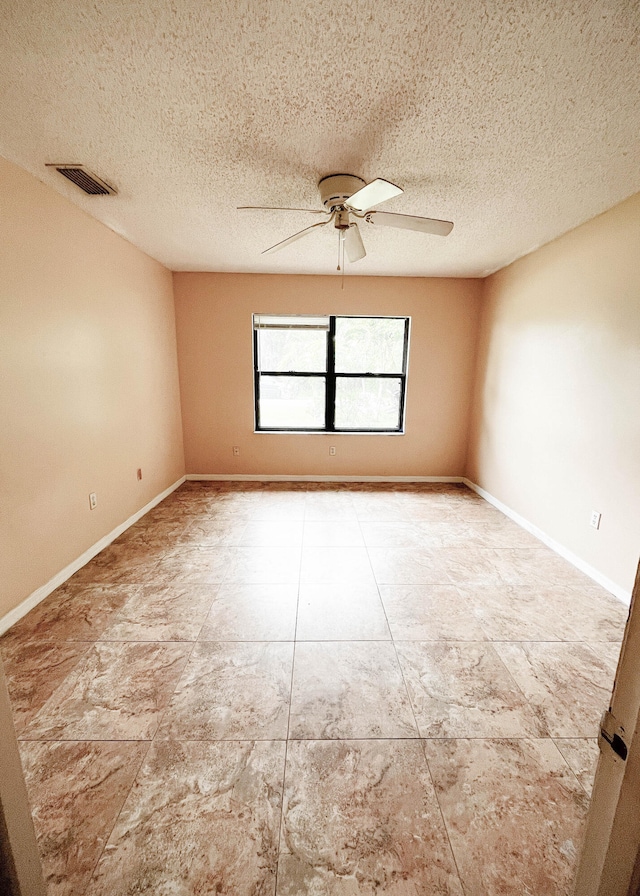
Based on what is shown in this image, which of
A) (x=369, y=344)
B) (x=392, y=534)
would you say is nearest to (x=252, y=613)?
(x=392, y=534)

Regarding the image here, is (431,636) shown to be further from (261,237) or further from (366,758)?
(261,237)

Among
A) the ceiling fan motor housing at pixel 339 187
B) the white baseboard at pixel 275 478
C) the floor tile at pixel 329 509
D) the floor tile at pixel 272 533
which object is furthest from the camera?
the white baseboard at pixel 275 478

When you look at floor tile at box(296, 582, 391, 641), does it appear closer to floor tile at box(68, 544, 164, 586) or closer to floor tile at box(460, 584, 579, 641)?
floor tile at box(460, 584, 579, 641)

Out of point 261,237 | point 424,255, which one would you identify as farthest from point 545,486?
point 261,237

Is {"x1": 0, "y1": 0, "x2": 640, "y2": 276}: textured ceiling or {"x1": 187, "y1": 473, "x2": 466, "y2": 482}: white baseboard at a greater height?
{"x1": 0, "y1": 0, "x2": 640, "y2": 276}: textured ceiling

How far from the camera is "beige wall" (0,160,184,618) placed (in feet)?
6.31

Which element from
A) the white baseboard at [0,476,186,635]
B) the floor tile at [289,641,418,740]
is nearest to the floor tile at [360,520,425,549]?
the floor tile at [289,641,418,740]

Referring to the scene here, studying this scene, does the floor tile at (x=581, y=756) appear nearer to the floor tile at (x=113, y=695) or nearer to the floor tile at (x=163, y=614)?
the floor tile at (x=113, y=695)

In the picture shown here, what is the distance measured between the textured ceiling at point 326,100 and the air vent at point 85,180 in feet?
0.21

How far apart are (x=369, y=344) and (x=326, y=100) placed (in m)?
2.89

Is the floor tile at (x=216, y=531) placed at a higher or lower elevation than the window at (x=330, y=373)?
lower

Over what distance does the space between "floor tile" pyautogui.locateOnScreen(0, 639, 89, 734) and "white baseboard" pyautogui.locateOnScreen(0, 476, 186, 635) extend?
0.14m

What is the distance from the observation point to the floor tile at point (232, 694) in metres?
1.35

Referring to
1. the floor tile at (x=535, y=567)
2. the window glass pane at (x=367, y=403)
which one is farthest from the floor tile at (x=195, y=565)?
the window glass pane at (x=367, y=403)
